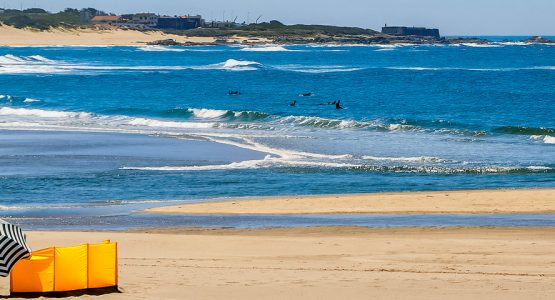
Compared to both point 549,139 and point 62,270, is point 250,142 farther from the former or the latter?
point 62,270

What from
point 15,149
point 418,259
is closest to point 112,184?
point 15,149

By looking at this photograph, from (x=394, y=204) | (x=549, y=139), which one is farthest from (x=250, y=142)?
(x=394, y=204)

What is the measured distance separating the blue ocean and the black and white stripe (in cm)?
844

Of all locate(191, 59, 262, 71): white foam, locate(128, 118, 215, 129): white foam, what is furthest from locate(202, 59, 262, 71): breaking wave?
locate(128, 118, 215, 129): white foam

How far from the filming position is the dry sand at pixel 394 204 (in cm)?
2441

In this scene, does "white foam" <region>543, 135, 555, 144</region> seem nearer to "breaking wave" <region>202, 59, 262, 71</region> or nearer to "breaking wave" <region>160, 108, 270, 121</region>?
"breaking wave" <region>160, 108, 270, 121</region>

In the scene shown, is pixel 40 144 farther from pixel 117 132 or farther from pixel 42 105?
pixel 42 105

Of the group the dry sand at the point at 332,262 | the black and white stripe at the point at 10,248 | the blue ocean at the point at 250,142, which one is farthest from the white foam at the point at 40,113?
the black and white stripe at the point at 10,248

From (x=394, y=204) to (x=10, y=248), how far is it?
42.1ft

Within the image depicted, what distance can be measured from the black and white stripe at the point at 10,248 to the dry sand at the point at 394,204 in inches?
401

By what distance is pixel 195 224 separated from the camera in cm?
2262

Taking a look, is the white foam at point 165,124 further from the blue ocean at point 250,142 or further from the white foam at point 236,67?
the white foam at point 236,67

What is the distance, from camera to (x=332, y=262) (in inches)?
690

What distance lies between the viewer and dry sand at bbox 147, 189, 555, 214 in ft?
80.1
